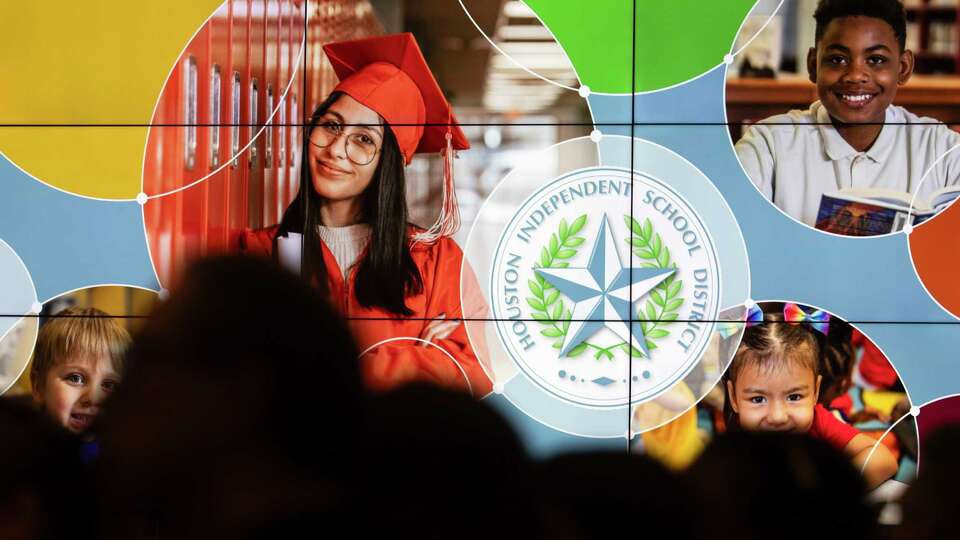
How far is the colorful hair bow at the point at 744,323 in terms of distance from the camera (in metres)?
4.83

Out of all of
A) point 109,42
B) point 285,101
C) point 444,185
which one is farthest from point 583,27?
point 109,42

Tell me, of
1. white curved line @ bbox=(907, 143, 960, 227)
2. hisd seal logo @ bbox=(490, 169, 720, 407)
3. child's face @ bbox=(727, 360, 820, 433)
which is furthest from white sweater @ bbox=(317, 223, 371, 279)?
white curved line @ bbox=(907, 143, 960, 227)

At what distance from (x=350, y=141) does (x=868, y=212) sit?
218 centimetres

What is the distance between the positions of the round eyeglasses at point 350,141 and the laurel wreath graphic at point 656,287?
1120 millimetres

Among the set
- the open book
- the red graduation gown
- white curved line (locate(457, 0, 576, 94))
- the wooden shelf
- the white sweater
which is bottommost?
the red graduation gown

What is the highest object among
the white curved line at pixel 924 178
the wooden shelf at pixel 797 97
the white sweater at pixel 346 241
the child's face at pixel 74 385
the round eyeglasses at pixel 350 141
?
the wooden shelf at pixel 797 97

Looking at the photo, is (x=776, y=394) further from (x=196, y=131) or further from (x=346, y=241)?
(x=196, y=131)

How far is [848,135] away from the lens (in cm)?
487

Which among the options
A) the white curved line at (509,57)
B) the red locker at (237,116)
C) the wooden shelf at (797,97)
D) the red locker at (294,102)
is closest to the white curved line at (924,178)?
the wooden shelf at (797,97)

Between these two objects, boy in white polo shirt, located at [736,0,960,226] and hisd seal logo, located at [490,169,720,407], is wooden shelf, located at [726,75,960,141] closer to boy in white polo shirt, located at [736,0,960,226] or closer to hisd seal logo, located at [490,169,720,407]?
boy in white polo shirt, located at [736,0,960,226]

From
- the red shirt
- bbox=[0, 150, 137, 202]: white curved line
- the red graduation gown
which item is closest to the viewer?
the red shirt

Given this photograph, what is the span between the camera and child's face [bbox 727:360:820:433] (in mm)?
4820

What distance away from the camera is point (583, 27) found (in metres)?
4.87

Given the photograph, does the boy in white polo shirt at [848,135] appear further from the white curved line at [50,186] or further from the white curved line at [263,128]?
the white curved line at [50,186]
